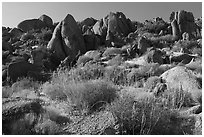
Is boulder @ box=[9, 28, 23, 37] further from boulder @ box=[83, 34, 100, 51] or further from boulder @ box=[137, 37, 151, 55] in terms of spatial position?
boulder @ box=[137, 37, 151, 55]

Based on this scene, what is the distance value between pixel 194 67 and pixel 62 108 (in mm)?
9115

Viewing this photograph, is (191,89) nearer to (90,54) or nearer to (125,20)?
(90,54)

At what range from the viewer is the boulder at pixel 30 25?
117 feet

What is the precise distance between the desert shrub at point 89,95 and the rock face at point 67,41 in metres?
14.8

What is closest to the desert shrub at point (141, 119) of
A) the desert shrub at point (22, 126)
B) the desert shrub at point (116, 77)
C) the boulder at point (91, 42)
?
the desert shrub at point (22, 126)

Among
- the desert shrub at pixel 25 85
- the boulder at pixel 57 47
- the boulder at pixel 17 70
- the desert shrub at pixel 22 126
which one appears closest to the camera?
the desert shrub at pixel 22 126

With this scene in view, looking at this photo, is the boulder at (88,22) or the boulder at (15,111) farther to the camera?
the boulder at (88,22)

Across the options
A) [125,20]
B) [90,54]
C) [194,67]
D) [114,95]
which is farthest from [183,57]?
[125,20]

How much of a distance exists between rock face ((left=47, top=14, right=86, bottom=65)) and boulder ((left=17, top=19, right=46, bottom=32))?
1345 cm

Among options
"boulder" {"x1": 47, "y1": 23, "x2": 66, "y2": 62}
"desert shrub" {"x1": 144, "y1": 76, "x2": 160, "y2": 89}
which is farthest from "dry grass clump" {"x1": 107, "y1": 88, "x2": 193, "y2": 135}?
"boulder" {"x1": 47, "y1": 23, "x2": 66, "y2": 62}

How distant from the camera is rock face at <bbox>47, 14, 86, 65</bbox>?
71.3ft

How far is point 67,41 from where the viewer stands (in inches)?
871

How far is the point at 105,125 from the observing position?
4.66 m

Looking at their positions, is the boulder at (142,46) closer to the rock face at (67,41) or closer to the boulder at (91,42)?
the boulder at (91,42)
